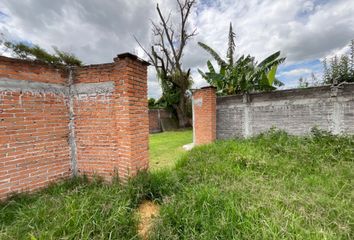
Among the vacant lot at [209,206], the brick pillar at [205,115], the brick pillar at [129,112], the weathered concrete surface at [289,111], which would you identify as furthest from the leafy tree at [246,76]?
the brick pillar at [129,112]

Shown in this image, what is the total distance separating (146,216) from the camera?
8.33 ft

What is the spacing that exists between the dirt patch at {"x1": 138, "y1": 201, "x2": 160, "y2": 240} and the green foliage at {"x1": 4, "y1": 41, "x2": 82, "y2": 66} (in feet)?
43.8

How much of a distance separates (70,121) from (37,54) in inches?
629

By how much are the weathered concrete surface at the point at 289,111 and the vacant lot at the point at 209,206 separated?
2034 millimetres

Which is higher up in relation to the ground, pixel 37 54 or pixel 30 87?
pixel 37 54

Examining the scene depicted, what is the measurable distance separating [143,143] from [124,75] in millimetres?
1360

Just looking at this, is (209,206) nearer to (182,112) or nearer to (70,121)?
(70,121)

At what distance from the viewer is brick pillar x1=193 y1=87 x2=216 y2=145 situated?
7238 mm

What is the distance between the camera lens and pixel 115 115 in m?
3.34

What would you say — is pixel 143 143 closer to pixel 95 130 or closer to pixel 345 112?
pixel 95 130

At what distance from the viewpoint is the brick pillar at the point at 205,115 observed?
285 inches

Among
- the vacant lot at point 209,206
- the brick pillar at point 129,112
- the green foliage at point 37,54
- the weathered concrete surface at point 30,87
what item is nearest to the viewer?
the vacant lot at point 209,206

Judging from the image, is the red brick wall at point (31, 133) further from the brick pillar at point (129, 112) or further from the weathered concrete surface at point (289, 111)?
the weathered concrete surface at point (289, 111)

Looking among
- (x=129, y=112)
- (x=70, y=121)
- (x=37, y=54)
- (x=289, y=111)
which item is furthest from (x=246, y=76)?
(x=37, y=54)
